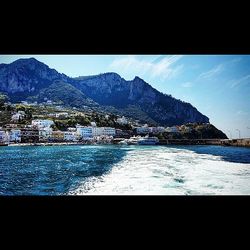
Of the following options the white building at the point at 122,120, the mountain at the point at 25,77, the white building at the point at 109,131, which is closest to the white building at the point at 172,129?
the white building at the point at 122,120

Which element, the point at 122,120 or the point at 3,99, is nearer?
the point at 3,99

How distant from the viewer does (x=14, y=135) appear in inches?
235

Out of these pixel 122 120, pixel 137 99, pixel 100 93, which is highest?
pixel 100 93

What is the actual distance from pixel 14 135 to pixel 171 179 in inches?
142

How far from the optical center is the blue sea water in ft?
14.4

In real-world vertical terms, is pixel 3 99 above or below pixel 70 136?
above

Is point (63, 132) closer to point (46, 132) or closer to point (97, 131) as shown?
point (46, 132)

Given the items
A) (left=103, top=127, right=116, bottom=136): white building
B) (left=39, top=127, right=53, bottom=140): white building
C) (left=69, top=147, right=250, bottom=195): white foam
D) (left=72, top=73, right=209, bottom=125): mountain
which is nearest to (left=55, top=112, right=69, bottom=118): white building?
(left=39, top=127, right=53, bottom=140): white building

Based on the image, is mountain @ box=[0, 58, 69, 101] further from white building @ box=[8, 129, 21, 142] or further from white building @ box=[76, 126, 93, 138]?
white building @ box=[76, 126, 93, 138]

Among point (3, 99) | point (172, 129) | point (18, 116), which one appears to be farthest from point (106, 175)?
point (3, 99)

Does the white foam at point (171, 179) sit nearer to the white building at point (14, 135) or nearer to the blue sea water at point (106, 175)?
the blue sea water at point (106, 175)

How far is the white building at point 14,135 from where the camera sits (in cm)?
569

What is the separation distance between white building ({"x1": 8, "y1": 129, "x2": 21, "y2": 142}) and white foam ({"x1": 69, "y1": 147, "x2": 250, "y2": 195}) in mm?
2026
